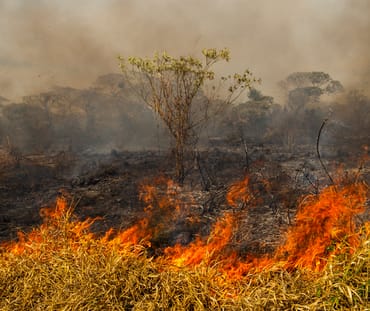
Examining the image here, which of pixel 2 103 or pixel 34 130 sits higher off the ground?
pixel 2 103

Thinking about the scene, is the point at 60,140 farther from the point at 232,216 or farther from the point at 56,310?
the point at 56,310

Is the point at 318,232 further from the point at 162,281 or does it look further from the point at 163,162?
the point at 163,162

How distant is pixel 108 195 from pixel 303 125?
19.3 meters

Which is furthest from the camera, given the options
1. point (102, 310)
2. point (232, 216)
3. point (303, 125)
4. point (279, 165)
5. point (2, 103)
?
point (2, 103)

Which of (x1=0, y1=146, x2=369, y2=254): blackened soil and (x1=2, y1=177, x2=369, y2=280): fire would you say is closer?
(x1=2, y1=177, x2=369, y2=280): fire

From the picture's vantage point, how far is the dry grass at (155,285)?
3578 mm

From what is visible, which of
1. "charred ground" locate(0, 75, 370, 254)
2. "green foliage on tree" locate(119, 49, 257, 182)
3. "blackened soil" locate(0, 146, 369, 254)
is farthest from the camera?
"green foliage on tree" locate(119, 49, 257, 182)

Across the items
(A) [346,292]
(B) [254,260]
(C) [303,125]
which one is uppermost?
(C) [303,125]

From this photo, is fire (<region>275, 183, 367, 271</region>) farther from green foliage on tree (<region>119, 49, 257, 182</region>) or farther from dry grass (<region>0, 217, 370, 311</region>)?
green foliage on tree (<region>119, 49, 257, 182</region>)

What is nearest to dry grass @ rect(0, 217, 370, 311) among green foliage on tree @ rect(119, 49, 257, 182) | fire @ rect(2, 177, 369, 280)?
fire @ rect(2, 177, 369, 280)

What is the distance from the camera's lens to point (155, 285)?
429cm

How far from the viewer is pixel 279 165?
14.9m

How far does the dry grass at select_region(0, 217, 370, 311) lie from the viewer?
358 centimetres

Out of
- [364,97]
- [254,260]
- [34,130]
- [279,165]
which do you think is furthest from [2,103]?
[254,260]
